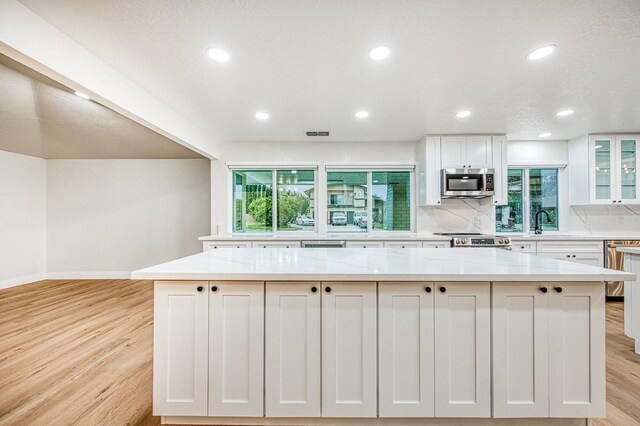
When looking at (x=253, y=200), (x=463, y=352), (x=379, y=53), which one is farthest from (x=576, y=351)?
(x=253, y=200)

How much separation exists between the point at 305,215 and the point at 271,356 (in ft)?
11.0

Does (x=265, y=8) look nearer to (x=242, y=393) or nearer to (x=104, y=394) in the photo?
(x=242, y=393)

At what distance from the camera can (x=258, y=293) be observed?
1500 millimetres

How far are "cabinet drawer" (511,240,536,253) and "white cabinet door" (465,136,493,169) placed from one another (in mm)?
1220

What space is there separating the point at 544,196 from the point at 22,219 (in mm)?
9201

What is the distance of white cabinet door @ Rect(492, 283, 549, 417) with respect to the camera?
4.74 ft

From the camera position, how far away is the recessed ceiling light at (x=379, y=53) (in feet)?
6.47

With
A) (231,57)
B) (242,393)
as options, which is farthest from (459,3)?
(242,393)

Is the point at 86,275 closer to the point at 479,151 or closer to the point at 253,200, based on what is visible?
the point at 253,200

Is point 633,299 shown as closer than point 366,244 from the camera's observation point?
Yes

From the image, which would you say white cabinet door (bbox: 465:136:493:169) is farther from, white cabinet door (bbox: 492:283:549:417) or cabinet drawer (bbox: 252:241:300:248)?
white cabinet door (bbox: 492:283:549:417)

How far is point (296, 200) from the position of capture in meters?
4.77

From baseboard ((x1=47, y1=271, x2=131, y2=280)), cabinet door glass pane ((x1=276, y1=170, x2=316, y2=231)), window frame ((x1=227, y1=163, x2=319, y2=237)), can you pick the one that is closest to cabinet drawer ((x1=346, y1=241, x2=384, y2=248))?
window frame ((x1=227, y1=163, x2=319, y2=237))

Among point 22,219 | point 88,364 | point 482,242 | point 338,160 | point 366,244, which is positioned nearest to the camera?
point 88,364
